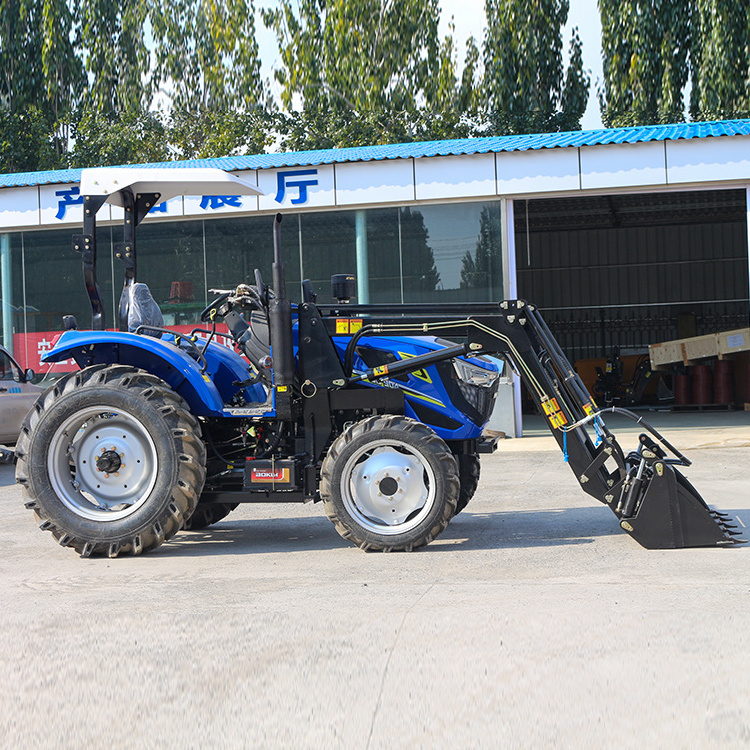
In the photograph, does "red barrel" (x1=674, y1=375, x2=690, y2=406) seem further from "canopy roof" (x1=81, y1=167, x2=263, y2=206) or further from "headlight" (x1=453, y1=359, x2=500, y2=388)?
"canopy roof" (x1=81, y1=167, x2=263, y2=206)

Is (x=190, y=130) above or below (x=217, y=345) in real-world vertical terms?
above

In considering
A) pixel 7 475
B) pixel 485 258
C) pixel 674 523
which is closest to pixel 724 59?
pixel 485 258

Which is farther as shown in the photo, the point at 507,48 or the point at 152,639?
the point at 507,48

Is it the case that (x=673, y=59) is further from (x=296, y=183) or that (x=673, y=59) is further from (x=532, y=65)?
(x=296, y=183)

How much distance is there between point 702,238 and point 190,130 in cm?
1934

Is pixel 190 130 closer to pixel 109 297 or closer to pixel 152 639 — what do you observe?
pixel 109 297

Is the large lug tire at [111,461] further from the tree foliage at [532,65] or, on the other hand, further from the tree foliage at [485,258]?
the tree foliage at [532,65]

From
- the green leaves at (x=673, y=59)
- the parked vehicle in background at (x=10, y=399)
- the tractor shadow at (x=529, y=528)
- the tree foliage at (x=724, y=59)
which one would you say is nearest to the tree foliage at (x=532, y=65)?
the green leaves at (x=673, y=59)

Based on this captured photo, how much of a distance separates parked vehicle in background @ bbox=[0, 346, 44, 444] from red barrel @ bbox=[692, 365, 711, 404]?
14232mm

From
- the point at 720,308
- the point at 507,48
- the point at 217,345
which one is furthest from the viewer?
the point at 507,48

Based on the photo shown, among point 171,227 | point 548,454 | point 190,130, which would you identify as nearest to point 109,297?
point 171,227

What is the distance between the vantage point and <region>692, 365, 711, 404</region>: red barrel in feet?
68.8

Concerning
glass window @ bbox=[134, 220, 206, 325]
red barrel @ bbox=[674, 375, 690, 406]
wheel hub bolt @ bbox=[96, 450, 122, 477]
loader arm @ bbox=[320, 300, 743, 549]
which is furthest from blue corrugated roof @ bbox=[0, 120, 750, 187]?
wheel hub bolt @ bbox=[96, 450, 122, 477]

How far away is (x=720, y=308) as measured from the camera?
29000mm
